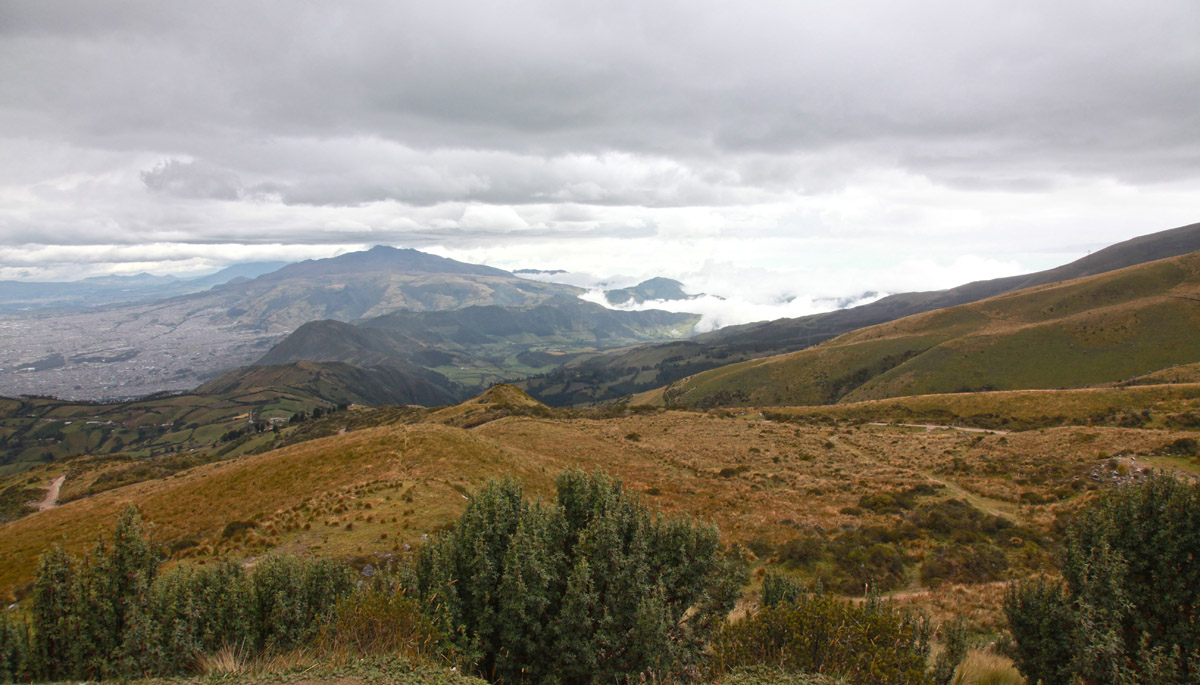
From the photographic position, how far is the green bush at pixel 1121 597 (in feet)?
29.3

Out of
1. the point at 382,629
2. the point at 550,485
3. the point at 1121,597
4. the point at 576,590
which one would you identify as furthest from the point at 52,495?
the point at 1121,597

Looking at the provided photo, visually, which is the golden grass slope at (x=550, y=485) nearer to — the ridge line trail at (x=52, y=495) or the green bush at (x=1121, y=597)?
the green bush at (x=1121, y=597)

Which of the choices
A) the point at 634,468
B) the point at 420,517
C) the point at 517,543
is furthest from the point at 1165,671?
the point at 634,468

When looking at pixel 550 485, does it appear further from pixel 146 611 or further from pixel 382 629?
pixel 146 611

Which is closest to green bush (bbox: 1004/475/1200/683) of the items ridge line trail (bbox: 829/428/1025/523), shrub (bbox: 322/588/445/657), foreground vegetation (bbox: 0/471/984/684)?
foreground vegetation (bbox: 0/471/984/684)

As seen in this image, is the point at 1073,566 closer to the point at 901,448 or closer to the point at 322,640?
the point at 322,640

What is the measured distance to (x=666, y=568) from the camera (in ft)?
39.3

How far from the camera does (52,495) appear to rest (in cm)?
7888

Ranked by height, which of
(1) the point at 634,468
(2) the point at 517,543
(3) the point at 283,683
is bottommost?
(1) the point at 634,468

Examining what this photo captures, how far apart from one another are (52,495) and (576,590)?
113203 millimetres

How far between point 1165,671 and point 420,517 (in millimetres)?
24173

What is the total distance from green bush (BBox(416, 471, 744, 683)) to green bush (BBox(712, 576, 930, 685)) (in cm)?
151

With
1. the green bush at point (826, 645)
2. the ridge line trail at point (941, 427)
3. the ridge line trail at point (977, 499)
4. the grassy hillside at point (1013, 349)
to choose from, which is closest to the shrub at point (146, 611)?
the green bush at point (826, 645)

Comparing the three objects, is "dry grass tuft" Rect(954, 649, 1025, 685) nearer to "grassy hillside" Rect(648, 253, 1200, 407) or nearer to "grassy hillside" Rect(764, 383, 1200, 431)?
"grassy hillside" Rect(764, 383, 1200, 431)
